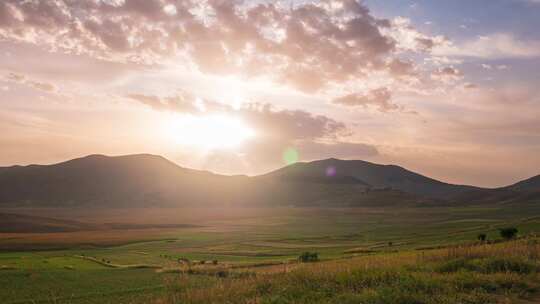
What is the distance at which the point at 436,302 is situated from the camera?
11180 mm

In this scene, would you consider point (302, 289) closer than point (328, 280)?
Yes

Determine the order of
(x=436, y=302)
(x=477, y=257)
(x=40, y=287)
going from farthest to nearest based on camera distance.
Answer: (x=40, y=287) → (x=477, y=257) → (x=436, y=302)

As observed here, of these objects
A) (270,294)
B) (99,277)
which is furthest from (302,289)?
(99,277)

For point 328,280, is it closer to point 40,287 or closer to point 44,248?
point 40,287

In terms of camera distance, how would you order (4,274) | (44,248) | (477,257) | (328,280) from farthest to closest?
1. (44,248)
2. (4,274)
3. (477,257)
4. (328,280)

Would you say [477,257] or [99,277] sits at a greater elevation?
[477,257]

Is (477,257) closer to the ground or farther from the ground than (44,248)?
farther from the ground

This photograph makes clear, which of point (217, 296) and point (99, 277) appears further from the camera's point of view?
point (99, 277)

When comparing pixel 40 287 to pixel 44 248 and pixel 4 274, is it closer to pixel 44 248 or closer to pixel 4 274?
pixel 4 274

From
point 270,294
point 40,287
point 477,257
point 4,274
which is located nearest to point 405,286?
point 270,294

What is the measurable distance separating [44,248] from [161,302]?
97132 millimetres

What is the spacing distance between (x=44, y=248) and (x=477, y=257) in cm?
10050

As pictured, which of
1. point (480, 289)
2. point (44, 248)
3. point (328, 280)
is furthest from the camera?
point (44, 248)

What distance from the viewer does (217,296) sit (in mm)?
13977
